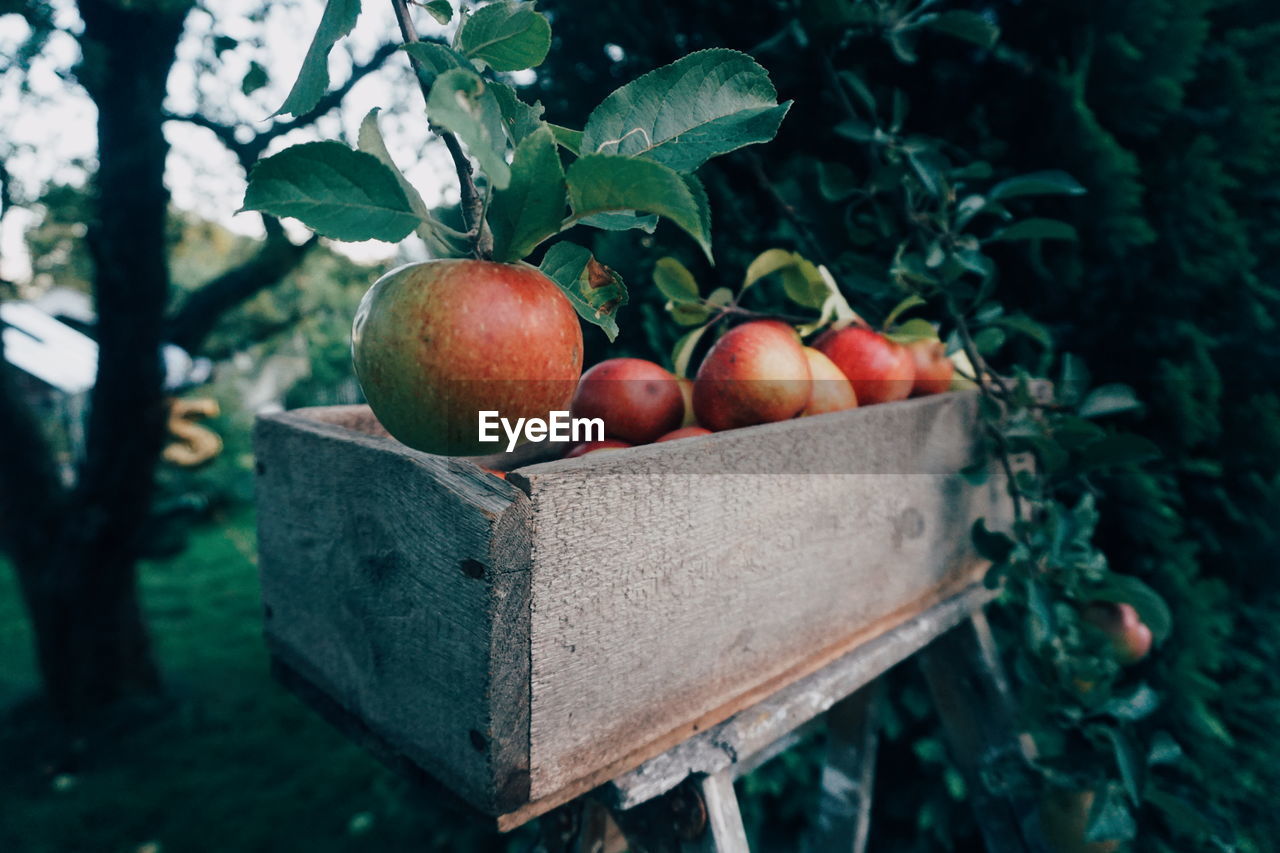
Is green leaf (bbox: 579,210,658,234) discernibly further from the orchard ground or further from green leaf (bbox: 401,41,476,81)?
the orchard ground

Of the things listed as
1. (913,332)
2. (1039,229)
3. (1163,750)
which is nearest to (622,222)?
(913,332)

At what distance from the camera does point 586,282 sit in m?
0.59

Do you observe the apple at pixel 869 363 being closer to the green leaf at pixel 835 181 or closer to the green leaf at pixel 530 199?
the green leaf at pixel 835 181

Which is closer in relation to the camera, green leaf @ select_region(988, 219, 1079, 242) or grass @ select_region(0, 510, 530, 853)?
green leaf @ select_region(988, 219, 1079, 242)

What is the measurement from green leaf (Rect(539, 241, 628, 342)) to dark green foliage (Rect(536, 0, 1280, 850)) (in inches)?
23.9

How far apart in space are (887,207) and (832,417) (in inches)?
23.0

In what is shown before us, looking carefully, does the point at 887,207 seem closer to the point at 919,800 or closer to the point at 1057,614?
the point at 1057,614

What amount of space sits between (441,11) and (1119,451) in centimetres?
107

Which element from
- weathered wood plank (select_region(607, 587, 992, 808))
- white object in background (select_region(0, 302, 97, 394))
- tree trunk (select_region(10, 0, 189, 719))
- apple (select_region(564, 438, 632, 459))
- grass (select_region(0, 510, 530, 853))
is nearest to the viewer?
weathered wood plank (select_region(607, 587, 992, 808))

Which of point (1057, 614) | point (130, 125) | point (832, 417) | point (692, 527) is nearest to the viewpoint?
point (692, 527)

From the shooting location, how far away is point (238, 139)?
2.72m

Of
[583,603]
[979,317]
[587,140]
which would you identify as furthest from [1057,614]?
[587,140]

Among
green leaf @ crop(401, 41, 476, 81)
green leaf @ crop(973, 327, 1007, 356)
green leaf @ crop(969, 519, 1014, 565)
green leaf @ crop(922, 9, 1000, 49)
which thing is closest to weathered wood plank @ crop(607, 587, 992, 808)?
green leaf @ crop(969, 519, 1014, 565)

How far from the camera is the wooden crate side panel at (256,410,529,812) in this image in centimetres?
53
